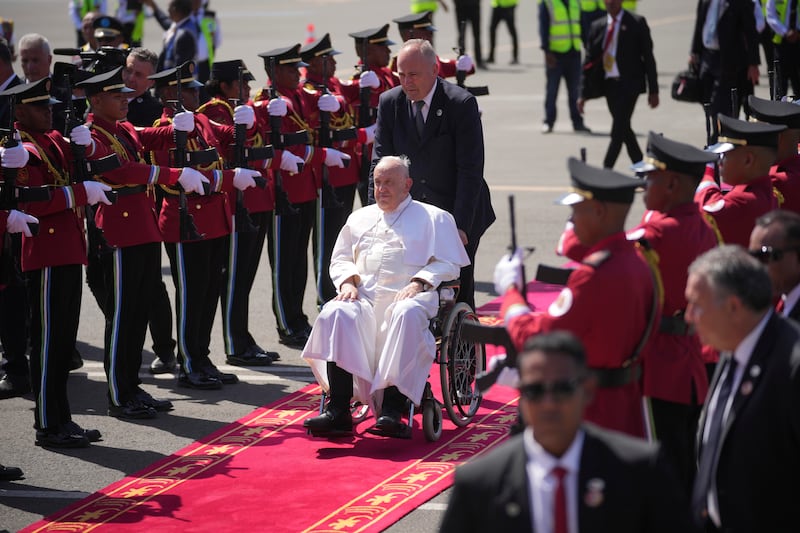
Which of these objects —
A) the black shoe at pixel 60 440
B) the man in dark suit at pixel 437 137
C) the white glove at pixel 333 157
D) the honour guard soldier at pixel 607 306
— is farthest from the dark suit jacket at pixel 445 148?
the honour guard soldier at pixel 607 306

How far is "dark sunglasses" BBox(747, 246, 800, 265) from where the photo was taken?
494cm

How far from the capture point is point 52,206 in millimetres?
7512

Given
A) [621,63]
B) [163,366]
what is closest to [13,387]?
[163,366]

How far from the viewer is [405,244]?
26.5 ft

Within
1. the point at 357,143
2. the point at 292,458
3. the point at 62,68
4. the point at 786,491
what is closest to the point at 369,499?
the point at 292,458

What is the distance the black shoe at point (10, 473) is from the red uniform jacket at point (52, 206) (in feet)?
3.66

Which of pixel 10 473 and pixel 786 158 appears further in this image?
pixel 786 158

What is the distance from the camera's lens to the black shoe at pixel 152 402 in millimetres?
8492

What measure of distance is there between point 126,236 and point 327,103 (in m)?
2.47

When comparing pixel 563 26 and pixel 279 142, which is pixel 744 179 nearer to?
pixel 279 142

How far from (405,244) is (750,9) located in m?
7.39

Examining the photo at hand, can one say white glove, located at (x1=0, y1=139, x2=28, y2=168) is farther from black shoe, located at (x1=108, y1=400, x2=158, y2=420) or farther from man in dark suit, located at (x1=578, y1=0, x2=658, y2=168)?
man in dark suit, located at (x1=578, y1=0, x2=658, y2=168)

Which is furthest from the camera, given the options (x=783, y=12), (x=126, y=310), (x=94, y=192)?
(x=783, y=12)

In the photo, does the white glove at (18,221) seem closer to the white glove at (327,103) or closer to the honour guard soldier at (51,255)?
the honour guard soldier at (51,255)
